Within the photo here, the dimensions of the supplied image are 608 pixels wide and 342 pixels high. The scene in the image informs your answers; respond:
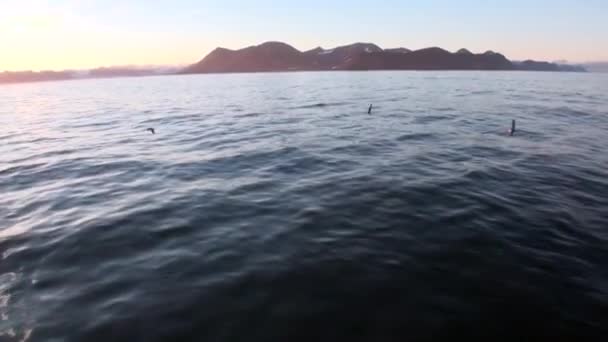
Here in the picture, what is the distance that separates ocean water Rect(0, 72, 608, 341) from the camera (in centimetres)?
614

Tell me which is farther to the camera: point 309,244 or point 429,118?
point 429,118

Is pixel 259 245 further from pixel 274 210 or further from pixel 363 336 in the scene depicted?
pixel 363 336

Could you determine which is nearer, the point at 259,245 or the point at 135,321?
the point at 135,321

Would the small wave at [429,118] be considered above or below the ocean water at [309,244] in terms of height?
above

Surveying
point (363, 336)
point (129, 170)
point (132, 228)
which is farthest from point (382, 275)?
point (129, 170)

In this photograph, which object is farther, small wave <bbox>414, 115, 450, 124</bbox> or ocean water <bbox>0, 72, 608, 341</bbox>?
small wave <bbox>414, 115, 450, 124</bbox>

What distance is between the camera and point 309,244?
8867 mm

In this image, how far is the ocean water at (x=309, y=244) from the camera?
614cm

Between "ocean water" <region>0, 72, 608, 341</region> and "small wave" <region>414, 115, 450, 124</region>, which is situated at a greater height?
"small wave" <region>414, 115, 450, 124</region>

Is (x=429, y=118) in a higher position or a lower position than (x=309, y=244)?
higher

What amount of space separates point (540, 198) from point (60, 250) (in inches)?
566

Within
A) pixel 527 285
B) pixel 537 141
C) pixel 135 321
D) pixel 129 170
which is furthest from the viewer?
pixel 537 141

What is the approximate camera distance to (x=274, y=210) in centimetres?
1114

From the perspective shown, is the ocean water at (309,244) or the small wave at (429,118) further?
the small wave at (429,118)
